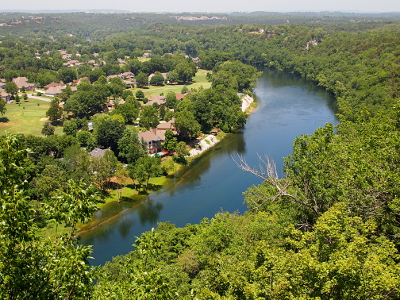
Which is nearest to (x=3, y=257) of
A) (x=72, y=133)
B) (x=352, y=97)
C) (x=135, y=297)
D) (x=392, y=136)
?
(x=135, y=297)

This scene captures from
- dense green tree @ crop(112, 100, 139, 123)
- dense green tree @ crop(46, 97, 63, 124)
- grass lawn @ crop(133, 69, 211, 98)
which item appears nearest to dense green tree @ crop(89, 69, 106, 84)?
grass lawn @ crop(133, 69, 211, 98)

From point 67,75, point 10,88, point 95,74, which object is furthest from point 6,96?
point 95,74

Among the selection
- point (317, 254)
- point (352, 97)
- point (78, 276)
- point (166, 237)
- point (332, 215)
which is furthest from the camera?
point (352, 97)

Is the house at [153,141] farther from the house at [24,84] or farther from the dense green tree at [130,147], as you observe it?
the house at [24,84]

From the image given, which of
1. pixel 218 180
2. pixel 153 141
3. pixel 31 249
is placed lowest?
pixel 218 180

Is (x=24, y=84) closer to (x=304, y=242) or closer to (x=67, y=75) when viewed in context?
(x=67, y=75)

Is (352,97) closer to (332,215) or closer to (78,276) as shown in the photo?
(332,215)
